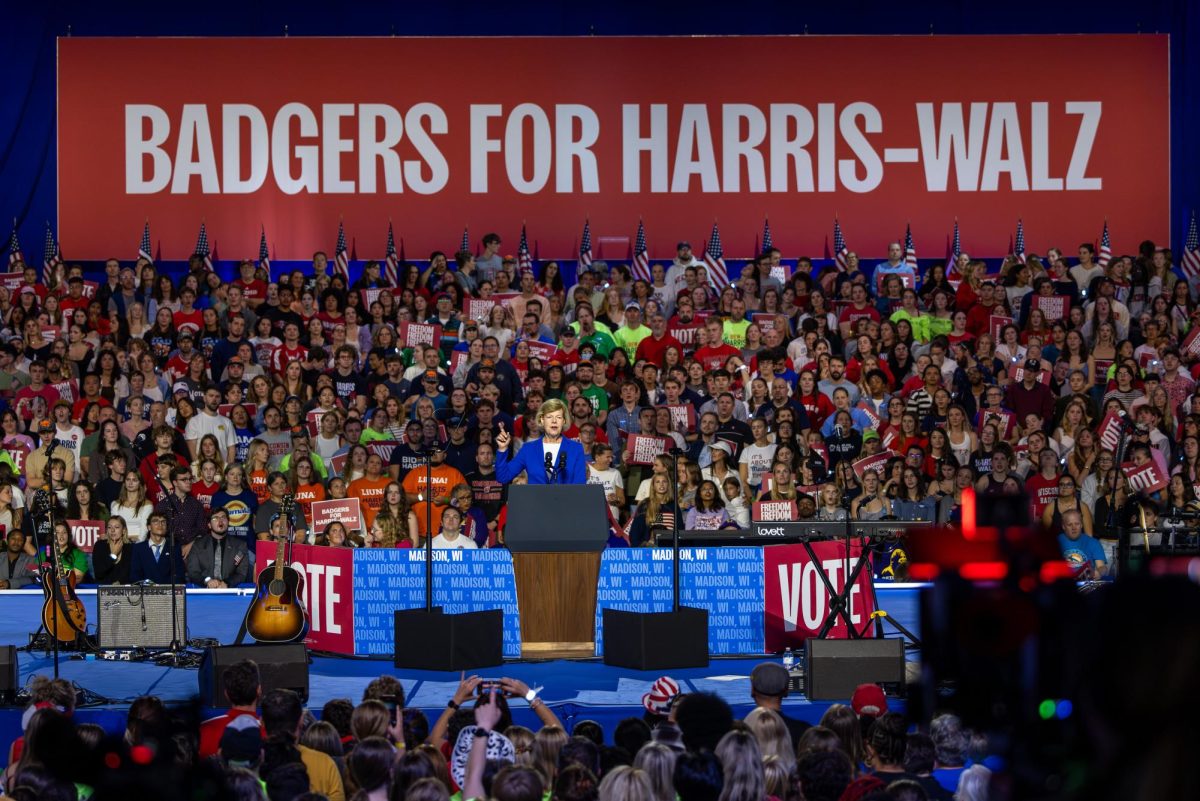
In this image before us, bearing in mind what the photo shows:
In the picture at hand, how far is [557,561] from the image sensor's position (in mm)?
10938

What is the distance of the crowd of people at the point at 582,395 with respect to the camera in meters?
14.3

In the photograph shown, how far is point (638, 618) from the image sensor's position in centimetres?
1038

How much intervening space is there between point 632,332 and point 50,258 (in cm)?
862

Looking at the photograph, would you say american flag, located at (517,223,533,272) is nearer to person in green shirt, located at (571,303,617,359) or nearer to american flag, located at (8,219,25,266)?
person in green shirt, located at (571,303,617,359)

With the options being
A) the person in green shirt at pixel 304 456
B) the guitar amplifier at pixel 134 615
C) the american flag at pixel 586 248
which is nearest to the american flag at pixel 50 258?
the person in green shirt at pixel 304 456

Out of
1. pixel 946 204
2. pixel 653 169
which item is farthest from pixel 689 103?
pixel 946 204

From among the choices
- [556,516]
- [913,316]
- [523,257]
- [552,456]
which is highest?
[523,257]

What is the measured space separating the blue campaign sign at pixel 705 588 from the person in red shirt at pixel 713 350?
6.08 m

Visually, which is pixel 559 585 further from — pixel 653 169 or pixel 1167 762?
pixel 653 169

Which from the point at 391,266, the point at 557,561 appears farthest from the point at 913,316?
the point at 557,561

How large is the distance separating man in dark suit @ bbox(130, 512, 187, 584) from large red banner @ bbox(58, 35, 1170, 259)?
9.47m

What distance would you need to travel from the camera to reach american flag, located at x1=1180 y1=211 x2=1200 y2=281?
21594 millimetres

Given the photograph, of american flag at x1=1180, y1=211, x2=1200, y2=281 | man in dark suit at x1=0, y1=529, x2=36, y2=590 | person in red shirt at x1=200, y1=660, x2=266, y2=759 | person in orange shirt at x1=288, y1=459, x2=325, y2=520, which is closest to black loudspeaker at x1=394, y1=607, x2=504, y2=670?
person in red shirt at x1=200, y1=660, x2=266, y2=759

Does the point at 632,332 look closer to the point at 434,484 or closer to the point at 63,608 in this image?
the point at 434,484
